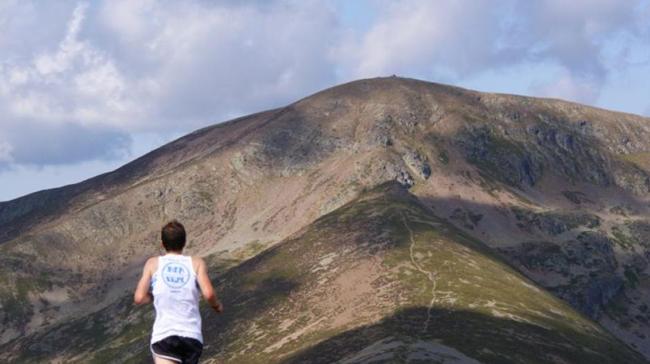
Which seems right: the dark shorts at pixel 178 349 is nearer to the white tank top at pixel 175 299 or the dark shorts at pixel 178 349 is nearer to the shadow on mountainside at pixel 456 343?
the white tank top at pixel 175 299

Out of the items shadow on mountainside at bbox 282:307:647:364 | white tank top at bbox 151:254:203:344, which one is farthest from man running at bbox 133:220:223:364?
shadow on mountainside at bbox 282:307:647:364

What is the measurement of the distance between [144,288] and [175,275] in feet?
2.03

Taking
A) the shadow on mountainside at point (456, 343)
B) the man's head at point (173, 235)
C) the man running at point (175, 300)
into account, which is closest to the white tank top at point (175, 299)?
the man running at point (175, 300)

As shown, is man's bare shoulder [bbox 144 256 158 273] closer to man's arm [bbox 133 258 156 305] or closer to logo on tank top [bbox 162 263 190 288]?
man's arm [bbox 133 258 156 305]

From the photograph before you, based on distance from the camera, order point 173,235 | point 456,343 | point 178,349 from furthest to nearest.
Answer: point 456,343, point 173,235, point 178,349

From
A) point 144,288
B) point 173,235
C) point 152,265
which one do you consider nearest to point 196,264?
point 173,235

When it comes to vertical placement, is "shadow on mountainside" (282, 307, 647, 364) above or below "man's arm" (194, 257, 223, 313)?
below

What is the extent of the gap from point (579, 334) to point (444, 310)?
98.5 ft

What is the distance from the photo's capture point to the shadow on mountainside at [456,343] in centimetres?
14769

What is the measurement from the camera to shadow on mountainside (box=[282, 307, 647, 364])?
5814 inches

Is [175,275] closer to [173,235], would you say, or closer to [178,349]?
[173,235]

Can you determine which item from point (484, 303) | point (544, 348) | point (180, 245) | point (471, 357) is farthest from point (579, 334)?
point (180, 245)

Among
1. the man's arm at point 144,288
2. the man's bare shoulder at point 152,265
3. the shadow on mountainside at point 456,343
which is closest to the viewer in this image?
the man's arm at point 144,288

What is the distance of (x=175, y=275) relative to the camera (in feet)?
59.0
